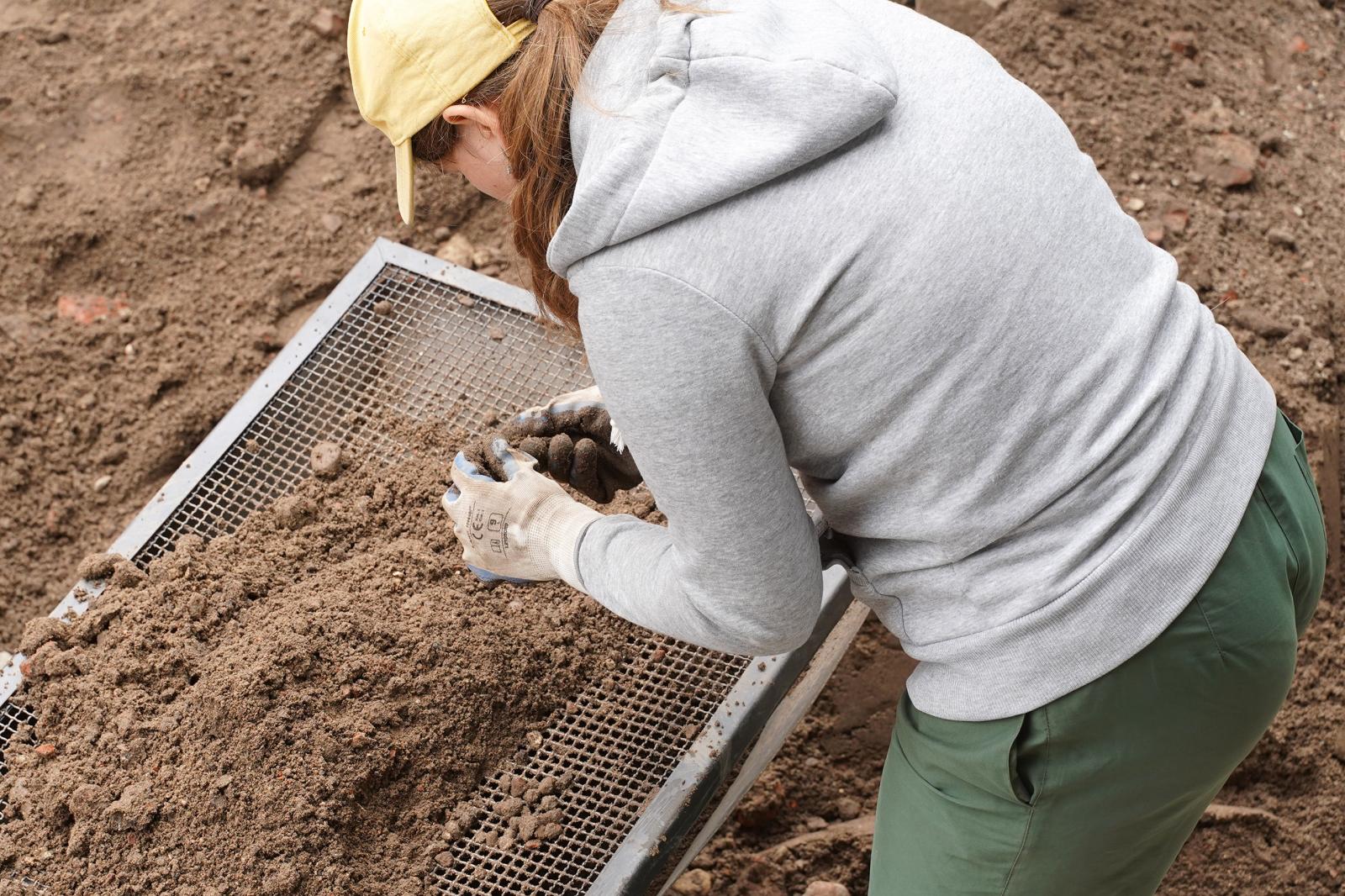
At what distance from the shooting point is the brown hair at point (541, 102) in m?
1.18

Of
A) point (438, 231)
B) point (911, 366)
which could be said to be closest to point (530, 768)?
point (911, 366)

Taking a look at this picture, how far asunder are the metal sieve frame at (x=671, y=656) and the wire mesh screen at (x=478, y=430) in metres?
0.01

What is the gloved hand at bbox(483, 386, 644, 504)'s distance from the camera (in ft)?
5.82

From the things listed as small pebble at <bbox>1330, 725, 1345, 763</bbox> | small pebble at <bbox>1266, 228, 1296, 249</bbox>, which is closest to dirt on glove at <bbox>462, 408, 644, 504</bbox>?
small pebble at <bbox>1330, 725, 1345, 763</bbox>

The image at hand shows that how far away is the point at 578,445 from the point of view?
176 centimetres

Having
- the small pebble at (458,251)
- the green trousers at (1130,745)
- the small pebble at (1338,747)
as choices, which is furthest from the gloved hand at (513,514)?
the small pebble at (1338,747)

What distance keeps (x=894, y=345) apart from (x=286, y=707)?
1189 mm

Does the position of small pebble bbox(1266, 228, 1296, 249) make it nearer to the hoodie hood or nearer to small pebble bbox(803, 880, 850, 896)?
small pebble bbox(803, 880, 850, 896)

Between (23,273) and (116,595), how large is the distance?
49.9 inches

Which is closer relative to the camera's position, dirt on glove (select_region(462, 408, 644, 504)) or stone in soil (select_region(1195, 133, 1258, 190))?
dirt on glove (select_region(462, 408, 644, 504))

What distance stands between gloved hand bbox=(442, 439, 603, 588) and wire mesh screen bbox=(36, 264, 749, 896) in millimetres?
380

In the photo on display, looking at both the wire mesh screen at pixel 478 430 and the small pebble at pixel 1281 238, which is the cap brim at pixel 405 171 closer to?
the wire mesh screen at pixel 478 430

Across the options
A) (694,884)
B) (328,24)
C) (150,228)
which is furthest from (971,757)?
(328,24)

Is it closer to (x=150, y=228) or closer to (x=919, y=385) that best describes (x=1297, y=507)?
(x=919, y=385)
